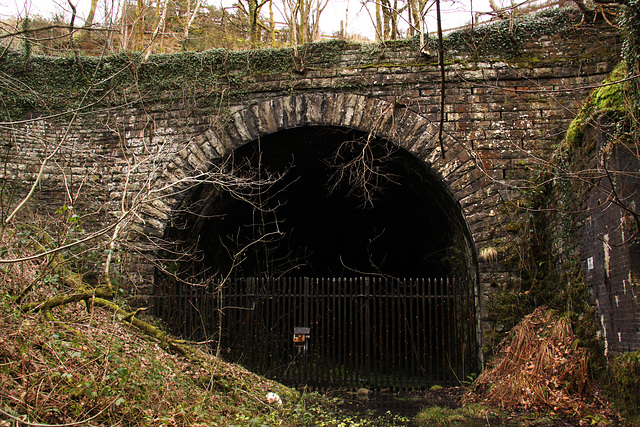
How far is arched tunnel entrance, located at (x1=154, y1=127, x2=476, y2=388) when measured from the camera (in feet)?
24.3

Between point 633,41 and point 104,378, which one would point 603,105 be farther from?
point 104,378

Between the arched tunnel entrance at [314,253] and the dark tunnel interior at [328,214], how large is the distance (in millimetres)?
34

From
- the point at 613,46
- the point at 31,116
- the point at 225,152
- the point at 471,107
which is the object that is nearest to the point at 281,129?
the point at 225,152

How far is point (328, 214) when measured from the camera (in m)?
12.1

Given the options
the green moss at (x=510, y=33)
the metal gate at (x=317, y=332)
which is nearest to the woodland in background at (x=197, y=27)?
the green moss at (x=510, y=33)

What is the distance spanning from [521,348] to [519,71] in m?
4.28

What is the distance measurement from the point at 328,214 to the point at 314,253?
141 centimetres

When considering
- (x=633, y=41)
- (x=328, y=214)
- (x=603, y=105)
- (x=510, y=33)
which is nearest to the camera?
(x=633, y=41)

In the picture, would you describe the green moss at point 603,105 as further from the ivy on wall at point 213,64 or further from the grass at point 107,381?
the grass at point 107,381

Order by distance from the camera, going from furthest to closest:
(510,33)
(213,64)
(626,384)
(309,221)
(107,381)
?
(309,221), (213,64), (510,33), (626,384), (107,381)

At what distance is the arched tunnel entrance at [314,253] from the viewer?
7398 millimetres

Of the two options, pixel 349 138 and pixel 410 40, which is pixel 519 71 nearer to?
pixel 410 40

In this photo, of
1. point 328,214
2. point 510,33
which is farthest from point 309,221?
point 510,33

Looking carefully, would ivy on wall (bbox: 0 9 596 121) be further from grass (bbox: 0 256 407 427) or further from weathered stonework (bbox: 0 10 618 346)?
grass (bbox: 0 256 407 427)
